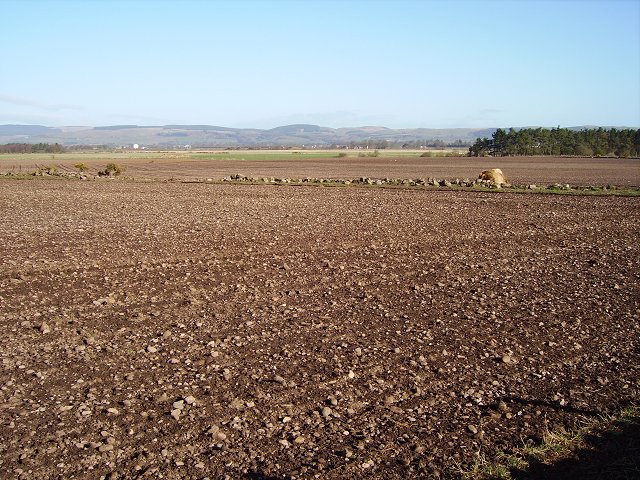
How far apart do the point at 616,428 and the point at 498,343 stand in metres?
2.57

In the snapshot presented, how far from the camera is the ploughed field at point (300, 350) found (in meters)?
5.74

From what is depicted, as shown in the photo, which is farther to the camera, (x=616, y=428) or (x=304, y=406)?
(x=304, y=406)

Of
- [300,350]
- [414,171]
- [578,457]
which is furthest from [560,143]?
[578,457]

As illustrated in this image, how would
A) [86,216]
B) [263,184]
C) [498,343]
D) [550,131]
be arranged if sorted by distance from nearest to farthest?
[498,343]
[86,216]
[263,184]
[550,131]

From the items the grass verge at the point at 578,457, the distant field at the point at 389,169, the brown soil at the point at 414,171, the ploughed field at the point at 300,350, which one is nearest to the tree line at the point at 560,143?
Result: the distant field at the point at 389,169

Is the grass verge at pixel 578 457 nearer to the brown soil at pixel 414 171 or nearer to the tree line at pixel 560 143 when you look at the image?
the brown soil at pixel 414 171

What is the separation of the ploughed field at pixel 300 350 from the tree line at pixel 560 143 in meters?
115

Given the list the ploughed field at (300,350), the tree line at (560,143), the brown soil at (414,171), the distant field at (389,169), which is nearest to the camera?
the ploughed field at (300,350)

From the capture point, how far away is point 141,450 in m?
5.63

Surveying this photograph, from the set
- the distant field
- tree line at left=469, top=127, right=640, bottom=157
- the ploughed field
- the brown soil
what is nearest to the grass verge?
the ploughed field

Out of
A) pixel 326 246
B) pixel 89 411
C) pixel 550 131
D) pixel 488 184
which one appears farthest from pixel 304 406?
pixel 550 131

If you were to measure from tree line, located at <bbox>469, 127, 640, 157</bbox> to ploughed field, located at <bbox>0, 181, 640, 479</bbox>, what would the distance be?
379ft

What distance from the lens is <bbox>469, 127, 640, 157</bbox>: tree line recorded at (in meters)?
122

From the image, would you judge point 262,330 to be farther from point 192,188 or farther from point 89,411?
point 192,188
